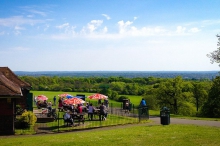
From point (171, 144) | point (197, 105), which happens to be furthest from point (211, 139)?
point (197, 105)

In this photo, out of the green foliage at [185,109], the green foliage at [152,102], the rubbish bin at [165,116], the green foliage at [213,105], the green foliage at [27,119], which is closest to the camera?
the rubbish bin at [165,116]

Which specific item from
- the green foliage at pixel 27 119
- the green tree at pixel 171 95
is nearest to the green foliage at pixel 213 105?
the green tree at pixel 171 95

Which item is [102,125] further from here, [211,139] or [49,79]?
[49,79]

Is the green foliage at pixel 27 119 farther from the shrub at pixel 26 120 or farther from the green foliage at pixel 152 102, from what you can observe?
the green foliage at pixel 152 102

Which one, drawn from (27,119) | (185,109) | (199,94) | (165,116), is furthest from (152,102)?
(27,119)

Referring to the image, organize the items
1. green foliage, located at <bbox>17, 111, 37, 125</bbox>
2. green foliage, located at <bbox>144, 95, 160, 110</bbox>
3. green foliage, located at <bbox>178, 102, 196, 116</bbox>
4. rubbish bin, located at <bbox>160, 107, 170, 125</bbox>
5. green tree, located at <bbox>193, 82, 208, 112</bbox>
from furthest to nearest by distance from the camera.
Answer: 1. green tree, located at <bbox>193, 82, 208, 112</bbox>
2. green foliage, located at <bbox>144, 95, 160, 110</bbox>
3. green foliage, located at <bbox>178, 102, 196, 116</bbox>
4. green foliage, located at <bbox>17, 111, 37, 125</bbox>
5. rubbish bin, located at <bbox>160, 107, 170, 125</bbox>

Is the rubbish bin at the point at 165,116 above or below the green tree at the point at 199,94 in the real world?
above

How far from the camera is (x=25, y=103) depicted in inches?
1125

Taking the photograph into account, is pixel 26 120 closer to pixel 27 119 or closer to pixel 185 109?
pixel 27 119

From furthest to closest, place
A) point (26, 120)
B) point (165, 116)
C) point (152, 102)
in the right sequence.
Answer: point (152, 102), point (26, 120), point (165, 116)

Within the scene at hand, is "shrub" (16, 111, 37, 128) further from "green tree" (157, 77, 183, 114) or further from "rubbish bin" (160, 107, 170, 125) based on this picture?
"green tree" (157, 77, 183, 114)

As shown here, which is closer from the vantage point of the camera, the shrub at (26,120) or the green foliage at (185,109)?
the shrub at (26,120)

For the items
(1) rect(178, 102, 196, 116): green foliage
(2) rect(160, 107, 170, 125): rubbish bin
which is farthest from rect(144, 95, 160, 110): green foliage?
(2) rect(160, 107, 170, 125): rubbish bin

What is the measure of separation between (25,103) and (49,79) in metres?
71.5
